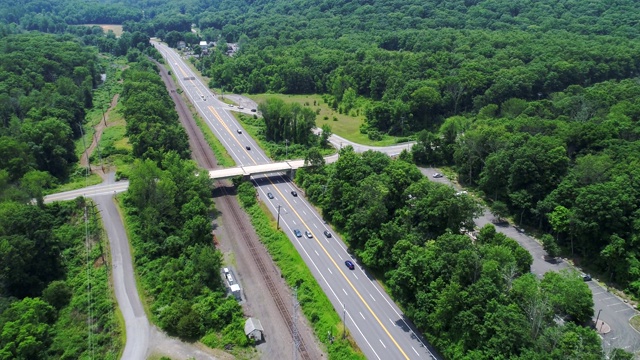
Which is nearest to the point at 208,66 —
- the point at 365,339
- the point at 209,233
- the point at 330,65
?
the point at 330,65

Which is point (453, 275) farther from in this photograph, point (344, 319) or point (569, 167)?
point (569, 167)

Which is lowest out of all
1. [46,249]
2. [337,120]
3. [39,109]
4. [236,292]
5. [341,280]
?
[236,292]

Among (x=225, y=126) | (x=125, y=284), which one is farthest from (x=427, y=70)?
(x=125, y=284)

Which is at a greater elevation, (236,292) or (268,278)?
(236,292)

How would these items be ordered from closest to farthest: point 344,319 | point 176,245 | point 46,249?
point 344,319
point 46,249
point 176,245

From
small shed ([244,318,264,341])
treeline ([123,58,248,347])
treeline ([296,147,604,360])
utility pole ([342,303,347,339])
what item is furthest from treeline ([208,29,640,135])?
small shed ([244,318,264,341])
